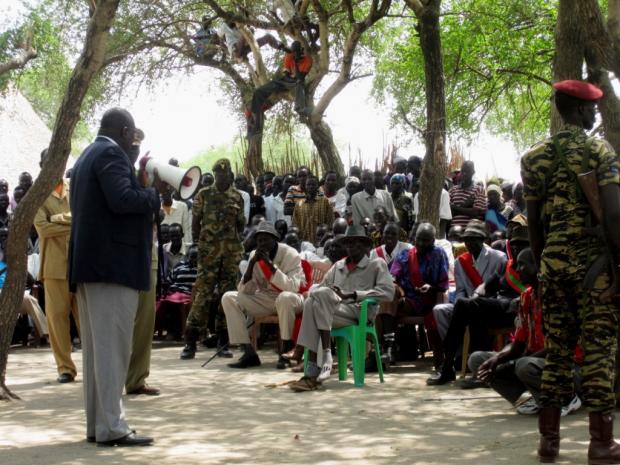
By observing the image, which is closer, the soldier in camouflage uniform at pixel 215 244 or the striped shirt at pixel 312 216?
the soldier in camouflage uniform at pixel 215 244

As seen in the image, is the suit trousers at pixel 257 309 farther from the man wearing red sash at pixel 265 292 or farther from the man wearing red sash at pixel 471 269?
the man wearing red sash at pixel 471 269

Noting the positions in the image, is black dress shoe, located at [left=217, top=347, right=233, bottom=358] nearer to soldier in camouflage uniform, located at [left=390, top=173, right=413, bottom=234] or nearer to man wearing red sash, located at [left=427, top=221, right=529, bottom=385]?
man wearing red sash, located at [left=427, top=221, right=529, bottom=385]

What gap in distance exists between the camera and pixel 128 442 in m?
6.09

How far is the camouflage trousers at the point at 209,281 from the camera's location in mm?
11430

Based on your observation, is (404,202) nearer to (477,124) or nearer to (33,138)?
(477,124)

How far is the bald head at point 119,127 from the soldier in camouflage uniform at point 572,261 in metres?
2.43

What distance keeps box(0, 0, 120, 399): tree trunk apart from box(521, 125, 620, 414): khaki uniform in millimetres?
4385

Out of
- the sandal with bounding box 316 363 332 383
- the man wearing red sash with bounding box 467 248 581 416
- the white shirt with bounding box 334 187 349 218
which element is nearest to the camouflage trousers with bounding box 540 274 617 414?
the man wearing red sash with bounding box 467 248 581 416

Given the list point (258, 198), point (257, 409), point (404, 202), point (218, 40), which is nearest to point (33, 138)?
point (218, 40)

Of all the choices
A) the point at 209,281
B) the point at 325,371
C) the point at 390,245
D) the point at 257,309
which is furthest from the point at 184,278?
the point at 325,371

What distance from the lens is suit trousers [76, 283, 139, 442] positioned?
5.99 metres

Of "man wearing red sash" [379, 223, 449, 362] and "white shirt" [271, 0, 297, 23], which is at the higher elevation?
"white shirt" [271, 0, 297, 23]

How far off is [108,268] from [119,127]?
0.92 metres

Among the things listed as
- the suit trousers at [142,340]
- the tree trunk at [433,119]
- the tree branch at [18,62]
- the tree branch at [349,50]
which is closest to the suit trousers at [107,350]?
the suit trousers at [142,340]
